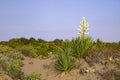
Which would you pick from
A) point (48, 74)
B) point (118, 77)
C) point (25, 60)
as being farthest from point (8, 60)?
point (118, 77)

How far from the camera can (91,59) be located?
58.5 feet

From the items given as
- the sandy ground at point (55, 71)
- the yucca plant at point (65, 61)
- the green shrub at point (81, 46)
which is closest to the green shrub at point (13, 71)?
the sandy ground at point (55, 71)

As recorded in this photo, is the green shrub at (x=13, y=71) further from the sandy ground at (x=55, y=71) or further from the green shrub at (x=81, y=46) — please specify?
the green shrub at (x=81, y=46)

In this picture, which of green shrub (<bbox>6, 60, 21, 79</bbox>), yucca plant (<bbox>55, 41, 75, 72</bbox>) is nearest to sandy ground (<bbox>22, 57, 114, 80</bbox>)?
yucca plant (<bbox>55, 41, 75, 72</bbox>)

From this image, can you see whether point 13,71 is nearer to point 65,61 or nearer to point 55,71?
point 55,71

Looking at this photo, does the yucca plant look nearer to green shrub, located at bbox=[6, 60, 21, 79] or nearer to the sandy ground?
the sandy ground

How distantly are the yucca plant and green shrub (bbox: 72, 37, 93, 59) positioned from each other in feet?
1.74

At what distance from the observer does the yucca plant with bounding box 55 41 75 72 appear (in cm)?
1667

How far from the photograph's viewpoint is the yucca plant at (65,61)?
16.7 meters

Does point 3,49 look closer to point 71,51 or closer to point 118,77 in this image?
point 71,51

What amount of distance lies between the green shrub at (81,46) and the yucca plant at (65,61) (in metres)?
0.53

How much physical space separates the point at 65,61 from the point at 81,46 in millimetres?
1634

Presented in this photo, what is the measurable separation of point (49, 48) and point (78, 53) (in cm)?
899

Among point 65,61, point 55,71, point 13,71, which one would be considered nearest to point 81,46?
point 65,61
